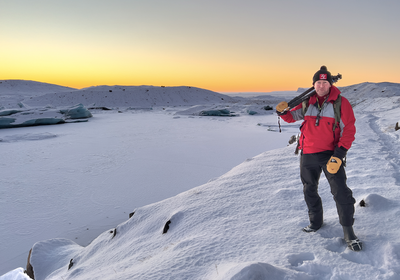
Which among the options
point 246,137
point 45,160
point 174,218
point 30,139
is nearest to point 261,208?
point 174,218

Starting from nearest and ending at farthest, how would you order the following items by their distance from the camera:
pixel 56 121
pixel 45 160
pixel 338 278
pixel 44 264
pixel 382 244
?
1. pixel 338 278
2. pixel 382 244
3. pixel 44 264
4. pixel 45 160
5. pixel 56 121

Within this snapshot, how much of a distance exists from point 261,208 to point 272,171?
1373 millimetres

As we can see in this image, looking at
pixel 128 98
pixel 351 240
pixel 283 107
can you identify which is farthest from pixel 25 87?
pixel 351 240

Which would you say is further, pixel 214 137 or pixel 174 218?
pixel 214 137

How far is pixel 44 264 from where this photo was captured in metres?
3.10

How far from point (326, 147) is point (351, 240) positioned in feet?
2.31

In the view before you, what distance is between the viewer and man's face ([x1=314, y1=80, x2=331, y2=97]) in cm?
191

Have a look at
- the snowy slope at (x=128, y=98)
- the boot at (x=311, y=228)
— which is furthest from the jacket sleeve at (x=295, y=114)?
the snowy slope at (x=128, y=98)

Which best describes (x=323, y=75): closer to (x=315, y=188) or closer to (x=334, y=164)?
(x=334, y=164)

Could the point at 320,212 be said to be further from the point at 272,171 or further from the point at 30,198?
the point at 30,198

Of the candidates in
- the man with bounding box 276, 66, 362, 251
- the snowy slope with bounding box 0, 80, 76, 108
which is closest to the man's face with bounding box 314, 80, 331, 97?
the man with bounding box 276, 66, 362, 251

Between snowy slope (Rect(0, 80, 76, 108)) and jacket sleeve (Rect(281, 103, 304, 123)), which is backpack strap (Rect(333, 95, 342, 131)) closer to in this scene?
jacket sleeve (Rect(281, 103, 304, 123))

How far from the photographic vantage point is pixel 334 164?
1.77 meters

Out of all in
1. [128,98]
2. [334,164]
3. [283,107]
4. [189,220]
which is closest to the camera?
[334,164]
